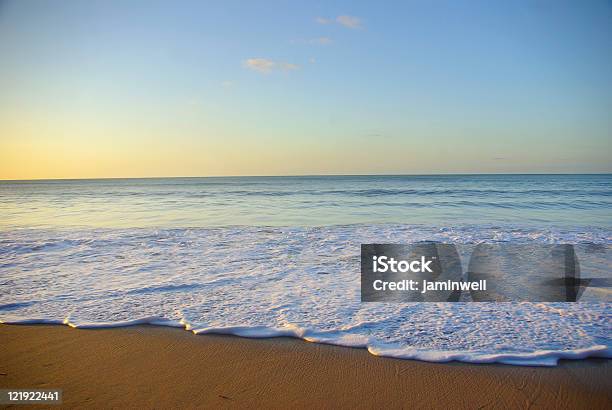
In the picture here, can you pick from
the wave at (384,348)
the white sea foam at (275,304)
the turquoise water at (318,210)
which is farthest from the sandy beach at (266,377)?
the turquoise water at (318,210)

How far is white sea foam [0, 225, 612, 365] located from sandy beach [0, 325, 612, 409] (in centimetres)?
18

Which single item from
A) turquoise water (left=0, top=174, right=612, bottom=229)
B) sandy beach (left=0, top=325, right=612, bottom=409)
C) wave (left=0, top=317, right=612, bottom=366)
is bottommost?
sandy beach (left=0, top=325, right=612, bottom=409)

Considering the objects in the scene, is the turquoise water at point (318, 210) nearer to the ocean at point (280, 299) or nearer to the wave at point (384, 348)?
the ocean at point (280, 299)

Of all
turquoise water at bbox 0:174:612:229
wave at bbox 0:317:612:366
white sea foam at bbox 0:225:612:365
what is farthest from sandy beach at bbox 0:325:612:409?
turquoise water at bbox 0:174:612:229

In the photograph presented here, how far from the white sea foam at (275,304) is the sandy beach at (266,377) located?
6.9 inches

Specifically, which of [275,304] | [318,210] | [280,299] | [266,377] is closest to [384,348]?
[266,377]

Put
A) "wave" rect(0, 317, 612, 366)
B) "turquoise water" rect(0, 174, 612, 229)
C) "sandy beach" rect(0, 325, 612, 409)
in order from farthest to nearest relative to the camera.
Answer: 1. "turquoise water" rect(0, 174, 612, 229)
2. "wave" rect(0, 317, 612, 366)
3. "sandy beach" rect(0, 325, 612, 409)

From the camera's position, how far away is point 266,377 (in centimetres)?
275

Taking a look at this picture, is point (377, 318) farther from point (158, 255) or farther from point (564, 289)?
point (158, 255)

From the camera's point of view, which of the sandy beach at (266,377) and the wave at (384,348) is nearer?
the sandy beach at (266,377)

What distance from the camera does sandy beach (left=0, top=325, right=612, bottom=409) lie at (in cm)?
246

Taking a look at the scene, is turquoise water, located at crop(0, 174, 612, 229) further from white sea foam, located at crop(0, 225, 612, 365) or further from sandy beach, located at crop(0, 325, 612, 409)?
sandy beach, located at crop(0, 325, 612, 409)

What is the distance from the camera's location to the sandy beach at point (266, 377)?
2465 millimetres

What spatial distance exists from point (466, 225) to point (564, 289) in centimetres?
635
